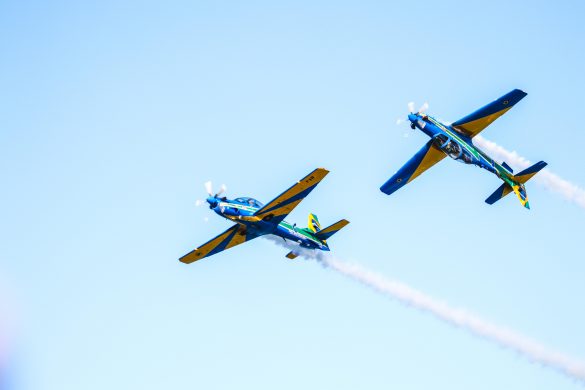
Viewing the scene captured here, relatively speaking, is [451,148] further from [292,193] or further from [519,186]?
[292,193]

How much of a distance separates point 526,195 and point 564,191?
2451mm

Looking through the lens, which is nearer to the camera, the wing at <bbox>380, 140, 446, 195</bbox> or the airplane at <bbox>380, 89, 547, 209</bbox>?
the airplane at <bbox>380, 89, 547, 209</bbox>

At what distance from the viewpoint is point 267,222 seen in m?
72.6

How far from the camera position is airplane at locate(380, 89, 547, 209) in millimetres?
73750

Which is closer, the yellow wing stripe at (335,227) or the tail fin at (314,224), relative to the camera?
the yellow wing stripe at (335,227)

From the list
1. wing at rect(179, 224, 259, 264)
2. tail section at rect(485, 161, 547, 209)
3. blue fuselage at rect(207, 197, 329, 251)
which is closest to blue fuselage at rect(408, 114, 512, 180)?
tail section at rect(485, 161, 547, 209)

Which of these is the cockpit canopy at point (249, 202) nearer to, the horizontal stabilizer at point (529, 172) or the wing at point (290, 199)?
the wing at point (290, 199)

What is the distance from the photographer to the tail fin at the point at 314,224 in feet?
250

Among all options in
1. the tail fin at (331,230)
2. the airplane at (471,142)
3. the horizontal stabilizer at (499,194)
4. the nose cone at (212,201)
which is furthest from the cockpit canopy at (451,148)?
the nose cone at (212,201)

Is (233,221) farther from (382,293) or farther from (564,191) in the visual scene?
(564,191)

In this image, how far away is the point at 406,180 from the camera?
78312mm

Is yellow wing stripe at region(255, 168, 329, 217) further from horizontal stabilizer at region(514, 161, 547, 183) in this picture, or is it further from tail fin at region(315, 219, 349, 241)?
horizontal stabilizer at region(514, 161, 547, 183)

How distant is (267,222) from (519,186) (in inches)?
574

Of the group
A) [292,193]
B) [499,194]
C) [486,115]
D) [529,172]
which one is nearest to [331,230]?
[292,193]
